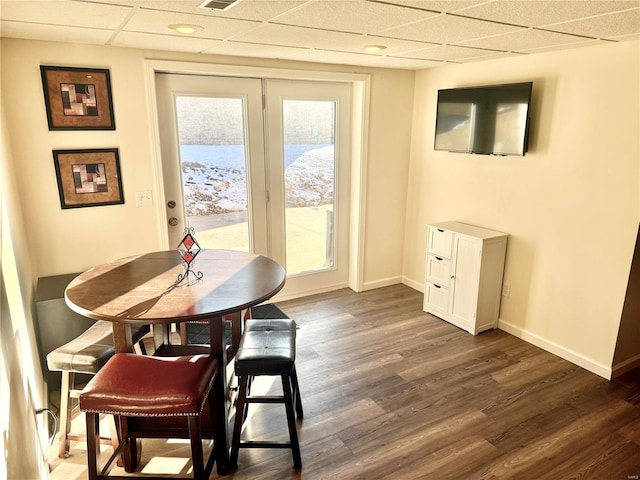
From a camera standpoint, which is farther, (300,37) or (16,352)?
(300,37)

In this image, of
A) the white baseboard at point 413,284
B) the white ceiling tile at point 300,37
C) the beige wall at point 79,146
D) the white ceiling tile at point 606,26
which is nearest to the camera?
the white ceiling tile at point 606,26

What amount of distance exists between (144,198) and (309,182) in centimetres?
158

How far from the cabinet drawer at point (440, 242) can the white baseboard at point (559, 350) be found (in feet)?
2.56

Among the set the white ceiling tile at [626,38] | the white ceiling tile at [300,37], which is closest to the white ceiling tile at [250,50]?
the white ceiling tile at [300,37]

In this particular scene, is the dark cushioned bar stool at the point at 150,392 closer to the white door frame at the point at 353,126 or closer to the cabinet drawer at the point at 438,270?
the white door frame at the point at 353,126

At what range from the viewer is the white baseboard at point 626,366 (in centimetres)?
314

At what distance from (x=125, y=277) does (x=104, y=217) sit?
118 cm

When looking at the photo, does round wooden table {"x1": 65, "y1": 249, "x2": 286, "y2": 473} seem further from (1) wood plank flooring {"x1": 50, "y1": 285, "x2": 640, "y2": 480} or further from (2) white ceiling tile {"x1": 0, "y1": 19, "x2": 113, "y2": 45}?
(2) white ceiling tile {"x1": 0, "y1": 19, "x2": 113, "y2": 45}

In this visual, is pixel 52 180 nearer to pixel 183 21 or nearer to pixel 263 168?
pixel 183 21

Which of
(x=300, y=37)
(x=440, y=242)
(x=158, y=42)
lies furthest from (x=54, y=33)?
(x=440, y=242)

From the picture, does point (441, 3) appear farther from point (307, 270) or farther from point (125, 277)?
point (307, 270)

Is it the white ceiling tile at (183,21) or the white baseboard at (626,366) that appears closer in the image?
the white ceiling tile at (183,21)

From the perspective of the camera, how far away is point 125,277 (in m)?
2.32

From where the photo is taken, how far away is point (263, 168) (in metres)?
4.03
